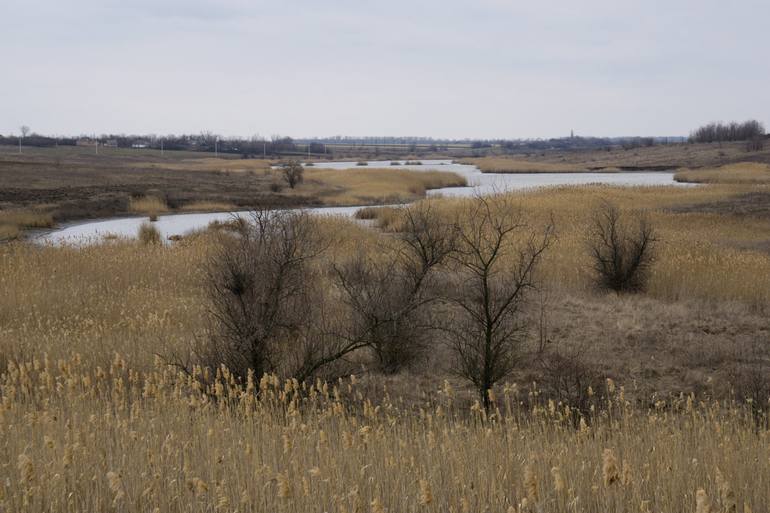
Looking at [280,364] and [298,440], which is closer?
[298,440]

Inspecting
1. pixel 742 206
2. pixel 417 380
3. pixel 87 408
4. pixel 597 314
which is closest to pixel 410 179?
pixel 742 206

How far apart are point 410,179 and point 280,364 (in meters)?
55.1

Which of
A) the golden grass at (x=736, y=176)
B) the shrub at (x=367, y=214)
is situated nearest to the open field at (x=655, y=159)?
the golden grass at (x=736, y=176)

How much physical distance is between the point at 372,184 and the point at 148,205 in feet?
67.0

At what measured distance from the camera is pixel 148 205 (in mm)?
44656

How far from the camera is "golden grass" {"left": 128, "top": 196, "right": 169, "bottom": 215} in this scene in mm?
44000

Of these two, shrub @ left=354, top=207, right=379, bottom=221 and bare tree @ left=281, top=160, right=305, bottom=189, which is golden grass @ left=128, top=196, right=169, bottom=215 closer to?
shrub @ left=354, top=207, right=379, bottom=221

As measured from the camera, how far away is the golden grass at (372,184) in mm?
52938

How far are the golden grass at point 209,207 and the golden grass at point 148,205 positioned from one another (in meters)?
1.29

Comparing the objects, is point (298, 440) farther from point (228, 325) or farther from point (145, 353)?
point (145, 353)

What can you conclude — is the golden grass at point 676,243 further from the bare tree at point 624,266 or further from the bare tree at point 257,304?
the bare tree at point 257,304

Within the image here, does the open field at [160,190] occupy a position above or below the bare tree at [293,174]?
below

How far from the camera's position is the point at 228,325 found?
1002 cm

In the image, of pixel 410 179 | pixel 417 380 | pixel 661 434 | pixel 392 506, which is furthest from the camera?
pixel 410 179
